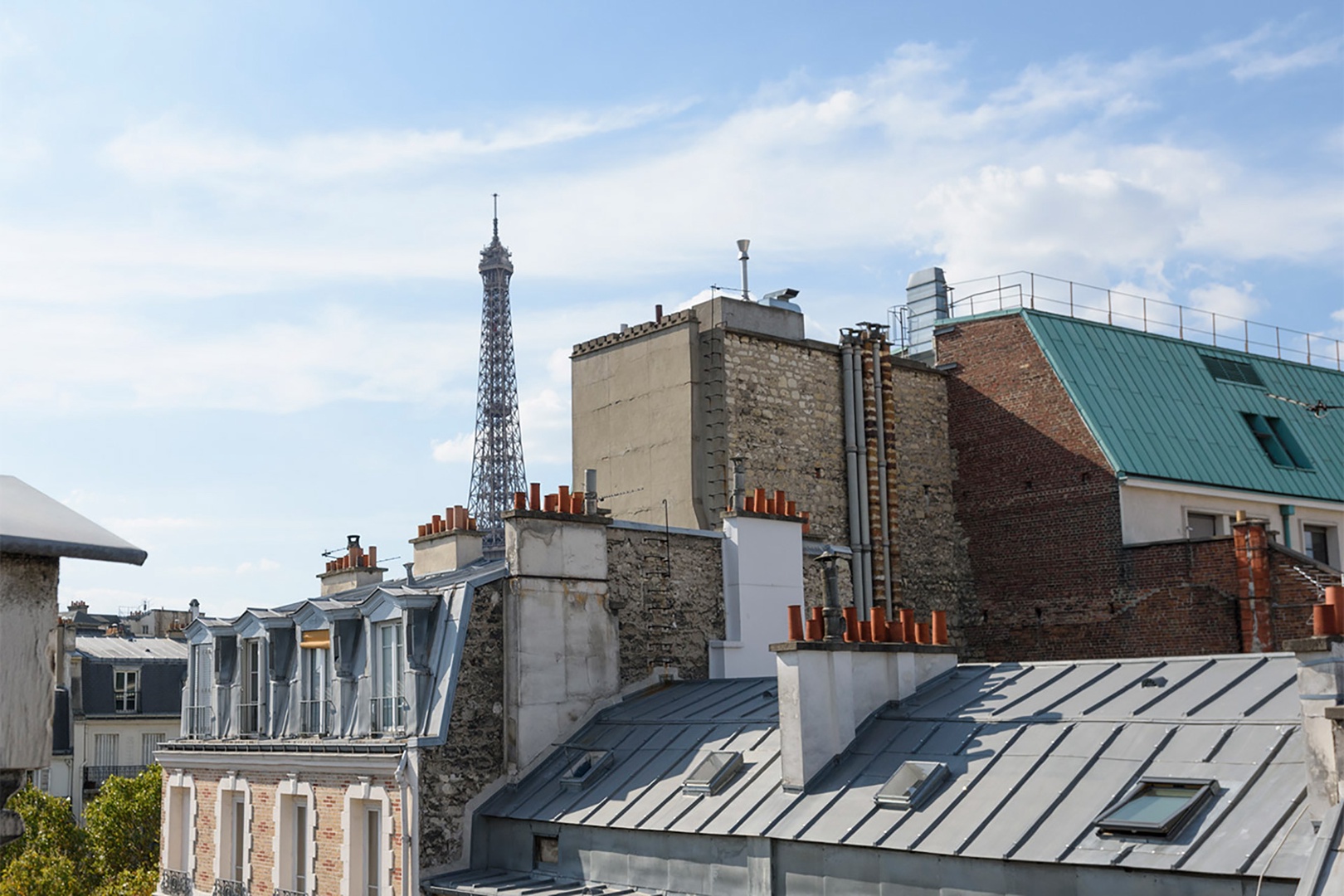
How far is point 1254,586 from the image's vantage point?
2553 centimetres

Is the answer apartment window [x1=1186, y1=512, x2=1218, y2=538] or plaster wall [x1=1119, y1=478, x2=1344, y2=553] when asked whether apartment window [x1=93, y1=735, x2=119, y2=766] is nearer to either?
plaster wall [x1=1119, y1=478, x2=1344, y2=553]

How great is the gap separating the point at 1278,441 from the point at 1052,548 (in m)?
6.95

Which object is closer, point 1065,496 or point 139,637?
point 1065,496

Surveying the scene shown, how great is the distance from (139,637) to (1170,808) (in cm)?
4685

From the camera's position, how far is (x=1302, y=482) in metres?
31.6

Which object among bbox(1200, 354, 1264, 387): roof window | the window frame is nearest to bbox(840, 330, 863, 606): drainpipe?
bbox(1200, 354, 1264, 387): roof window

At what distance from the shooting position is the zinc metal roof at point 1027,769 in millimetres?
11797

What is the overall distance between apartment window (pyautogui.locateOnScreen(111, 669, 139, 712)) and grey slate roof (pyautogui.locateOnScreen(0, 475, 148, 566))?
153 ft

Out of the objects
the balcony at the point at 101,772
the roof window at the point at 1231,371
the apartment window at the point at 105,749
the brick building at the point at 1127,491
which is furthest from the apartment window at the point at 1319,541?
the apartment window at the point at 105,749

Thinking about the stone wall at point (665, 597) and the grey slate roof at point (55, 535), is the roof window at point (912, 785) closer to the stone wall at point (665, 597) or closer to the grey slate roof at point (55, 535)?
the stone wall at point (665, 597)

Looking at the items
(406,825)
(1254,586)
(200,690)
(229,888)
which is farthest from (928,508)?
(229,888)

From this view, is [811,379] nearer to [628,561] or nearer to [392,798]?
[628,561]

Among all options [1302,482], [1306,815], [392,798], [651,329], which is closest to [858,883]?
[1306,815]

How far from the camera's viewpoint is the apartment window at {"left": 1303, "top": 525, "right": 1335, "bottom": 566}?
3153 cm
